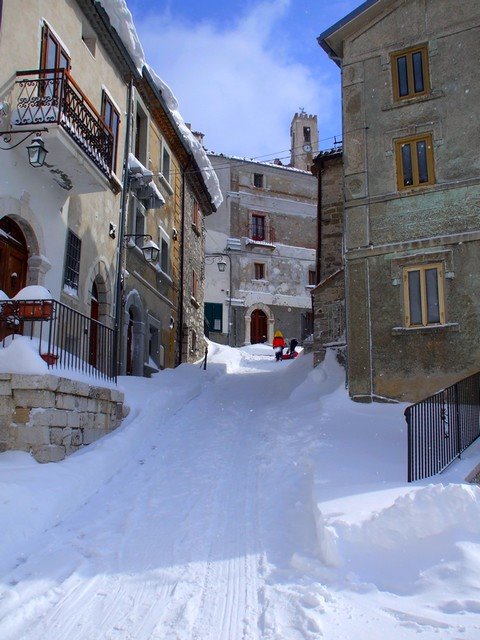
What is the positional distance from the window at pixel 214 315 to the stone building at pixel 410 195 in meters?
22.9

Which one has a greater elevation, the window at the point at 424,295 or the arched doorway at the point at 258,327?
the arched doorway at the point at 258,327

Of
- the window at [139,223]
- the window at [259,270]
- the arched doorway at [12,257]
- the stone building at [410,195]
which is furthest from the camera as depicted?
the window at [259,270]

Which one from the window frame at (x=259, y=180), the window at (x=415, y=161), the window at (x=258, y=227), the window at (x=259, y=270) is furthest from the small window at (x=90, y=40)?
the window frame at (x=259, y=180)

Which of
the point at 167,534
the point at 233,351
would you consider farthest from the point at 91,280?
the point at 233,351

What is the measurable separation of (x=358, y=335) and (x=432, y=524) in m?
7.91

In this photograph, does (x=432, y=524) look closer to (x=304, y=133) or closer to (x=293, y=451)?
(x=293, y=451)

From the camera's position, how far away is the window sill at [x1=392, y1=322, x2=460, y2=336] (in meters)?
12.2

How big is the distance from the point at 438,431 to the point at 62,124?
7.98m

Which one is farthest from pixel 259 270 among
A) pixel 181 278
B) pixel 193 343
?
pixel 181 278

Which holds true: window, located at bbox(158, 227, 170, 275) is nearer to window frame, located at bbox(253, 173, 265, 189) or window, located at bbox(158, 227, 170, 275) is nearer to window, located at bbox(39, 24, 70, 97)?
window, located at bbox(39, 24, 70, 97)

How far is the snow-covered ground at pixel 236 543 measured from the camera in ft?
14.4

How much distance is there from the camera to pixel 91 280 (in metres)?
13.5

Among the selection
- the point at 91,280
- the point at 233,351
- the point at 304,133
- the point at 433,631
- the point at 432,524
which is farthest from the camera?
the point at 304,133

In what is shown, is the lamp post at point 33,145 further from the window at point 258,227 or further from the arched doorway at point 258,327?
the window at point 258,227
